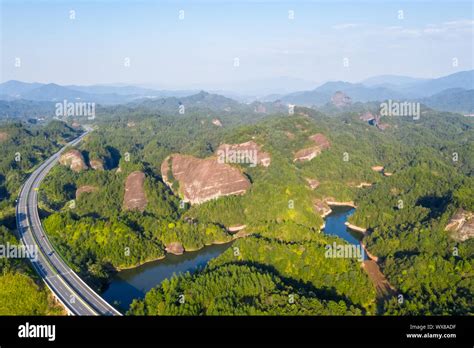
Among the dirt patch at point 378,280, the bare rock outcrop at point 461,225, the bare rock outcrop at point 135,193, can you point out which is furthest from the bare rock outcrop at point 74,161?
the bare rock outcrop at point 461,225

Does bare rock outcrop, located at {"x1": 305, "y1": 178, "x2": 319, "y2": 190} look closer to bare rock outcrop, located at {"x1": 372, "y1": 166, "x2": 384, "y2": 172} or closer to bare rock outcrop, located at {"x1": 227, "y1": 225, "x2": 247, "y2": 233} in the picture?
bare rock outcrop, located at {"x1": 227, "y1": 225, "x2": 247, "y2": 233}

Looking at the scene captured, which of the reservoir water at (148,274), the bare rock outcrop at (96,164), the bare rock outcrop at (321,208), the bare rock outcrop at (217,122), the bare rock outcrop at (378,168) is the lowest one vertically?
the reservoir water at (148,274)

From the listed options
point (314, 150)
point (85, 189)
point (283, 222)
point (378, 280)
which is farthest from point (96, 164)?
point (378, 280)

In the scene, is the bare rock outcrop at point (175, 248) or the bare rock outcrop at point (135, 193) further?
the bare rock outcrop at point (135, 193)

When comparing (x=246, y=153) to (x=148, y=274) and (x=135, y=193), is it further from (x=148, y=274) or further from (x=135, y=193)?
(x=148, y=274)

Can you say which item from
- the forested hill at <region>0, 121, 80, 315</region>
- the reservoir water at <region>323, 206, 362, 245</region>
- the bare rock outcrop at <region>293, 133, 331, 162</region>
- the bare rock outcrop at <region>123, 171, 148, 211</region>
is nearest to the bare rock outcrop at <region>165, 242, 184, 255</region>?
the bare rock outcrop at <region>123, 171, 148, 211</region>

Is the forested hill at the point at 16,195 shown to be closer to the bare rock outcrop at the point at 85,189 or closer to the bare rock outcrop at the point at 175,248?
the bare rock outcrop at the point at 85,189

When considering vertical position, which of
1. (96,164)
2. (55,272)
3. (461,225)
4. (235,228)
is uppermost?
(96,164)
